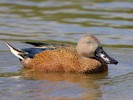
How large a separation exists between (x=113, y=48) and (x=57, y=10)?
4524mm

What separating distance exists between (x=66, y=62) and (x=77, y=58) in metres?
0.22

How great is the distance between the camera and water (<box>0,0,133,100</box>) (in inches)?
385

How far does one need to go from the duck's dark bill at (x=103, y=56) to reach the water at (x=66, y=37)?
23cm

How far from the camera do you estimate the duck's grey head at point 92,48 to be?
448 inches

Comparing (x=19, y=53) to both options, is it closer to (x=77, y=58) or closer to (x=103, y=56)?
(x=77, y=58)

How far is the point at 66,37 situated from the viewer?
14.0m

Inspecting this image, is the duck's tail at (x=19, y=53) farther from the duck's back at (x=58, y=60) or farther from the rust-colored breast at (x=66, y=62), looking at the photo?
the rust-colored breast at (x=66, y=62)

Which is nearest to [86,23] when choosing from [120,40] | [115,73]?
[120,40]

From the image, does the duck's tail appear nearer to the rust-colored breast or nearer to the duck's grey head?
the rust-colored breast

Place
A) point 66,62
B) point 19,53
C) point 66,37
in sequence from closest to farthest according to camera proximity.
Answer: point 66,62 < point 19,53 < point 66,37

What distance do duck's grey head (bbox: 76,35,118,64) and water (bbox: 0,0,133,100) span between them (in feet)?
0.99

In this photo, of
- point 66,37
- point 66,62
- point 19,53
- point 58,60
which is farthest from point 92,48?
point 66,37

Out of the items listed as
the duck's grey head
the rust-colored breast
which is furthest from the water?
the duck's grey head

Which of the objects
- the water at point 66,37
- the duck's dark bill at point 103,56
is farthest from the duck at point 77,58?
the water at point 66,37
